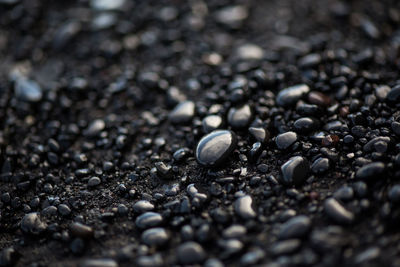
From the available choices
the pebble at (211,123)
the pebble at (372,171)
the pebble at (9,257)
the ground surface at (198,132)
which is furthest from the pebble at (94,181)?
the pebble at (372,171)

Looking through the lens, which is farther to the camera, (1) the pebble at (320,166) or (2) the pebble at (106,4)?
(2) the pebble at (106,4)

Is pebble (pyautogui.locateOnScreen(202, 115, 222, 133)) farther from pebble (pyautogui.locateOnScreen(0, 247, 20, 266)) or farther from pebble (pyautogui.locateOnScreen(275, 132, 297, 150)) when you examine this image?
pebble (pyautogui.locateOnScreen(0, 247, 20, 266))

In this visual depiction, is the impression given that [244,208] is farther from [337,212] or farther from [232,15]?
[232,15]

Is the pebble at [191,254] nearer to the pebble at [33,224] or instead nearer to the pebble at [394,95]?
the pebble at [33,224]

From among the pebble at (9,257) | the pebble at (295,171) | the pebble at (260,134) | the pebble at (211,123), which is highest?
the pebble at (211,123)

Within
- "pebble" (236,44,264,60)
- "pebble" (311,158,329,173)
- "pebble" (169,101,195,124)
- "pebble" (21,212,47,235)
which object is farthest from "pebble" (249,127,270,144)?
"pebble" (21,212,47,235)

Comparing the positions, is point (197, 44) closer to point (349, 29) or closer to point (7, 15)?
point (349, 29)
